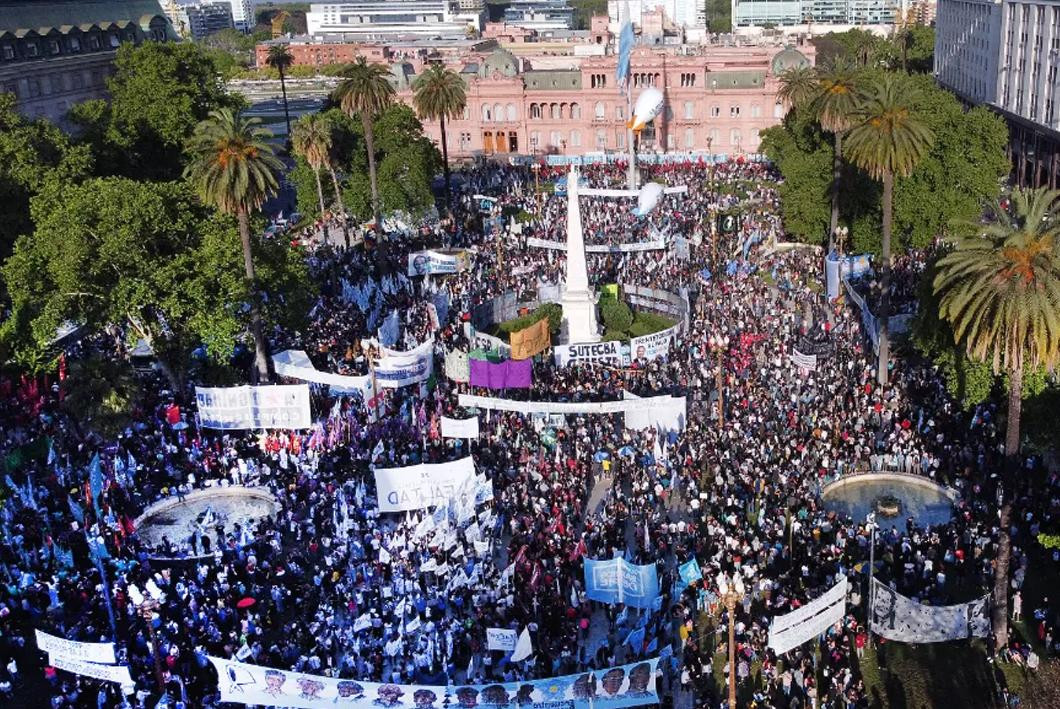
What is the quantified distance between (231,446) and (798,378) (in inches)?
840

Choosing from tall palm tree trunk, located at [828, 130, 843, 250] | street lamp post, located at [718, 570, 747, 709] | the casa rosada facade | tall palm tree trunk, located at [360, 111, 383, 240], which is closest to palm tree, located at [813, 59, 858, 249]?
tall palm tree trunk, located at [828, 130, 843, 250]

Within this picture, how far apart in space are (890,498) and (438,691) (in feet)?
54.7

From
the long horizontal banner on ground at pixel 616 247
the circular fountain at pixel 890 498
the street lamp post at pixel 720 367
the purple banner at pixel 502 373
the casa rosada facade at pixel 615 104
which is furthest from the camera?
the casa rosada facade at pixel 615 104

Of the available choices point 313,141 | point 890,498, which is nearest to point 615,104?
point 313,141

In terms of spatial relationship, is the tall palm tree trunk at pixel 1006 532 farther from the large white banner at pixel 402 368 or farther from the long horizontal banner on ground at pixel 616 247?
the long horizontal banner on ground at pixel 616 247

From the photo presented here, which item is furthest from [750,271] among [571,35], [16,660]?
[571,35]

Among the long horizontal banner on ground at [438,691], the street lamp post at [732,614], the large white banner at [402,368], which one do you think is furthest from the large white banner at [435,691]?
the large white banner at [402,368]

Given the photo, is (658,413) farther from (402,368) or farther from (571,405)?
(402,368)

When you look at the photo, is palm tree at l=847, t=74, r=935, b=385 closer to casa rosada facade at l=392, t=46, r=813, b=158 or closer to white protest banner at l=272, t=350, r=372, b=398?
white protest banner at l=272, t=350, r=372, b=398

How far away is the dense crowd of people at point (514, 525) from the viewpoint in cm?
2525

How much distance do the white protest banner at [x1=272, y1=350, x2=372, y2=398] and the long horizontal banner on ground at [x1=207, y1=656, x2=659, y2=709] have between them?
16864 mm

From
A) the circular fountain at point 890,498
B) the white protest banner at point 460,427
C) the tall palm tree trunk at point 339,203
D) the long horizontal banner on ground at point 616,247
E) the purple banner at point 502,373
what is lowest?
the circular fountain at point 890,498

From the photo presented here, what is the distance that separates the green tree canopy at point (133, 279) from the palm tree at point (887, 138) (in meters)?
23.4

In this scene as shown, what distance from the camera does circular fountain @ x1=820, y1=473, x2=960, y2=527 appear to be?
31.7m
